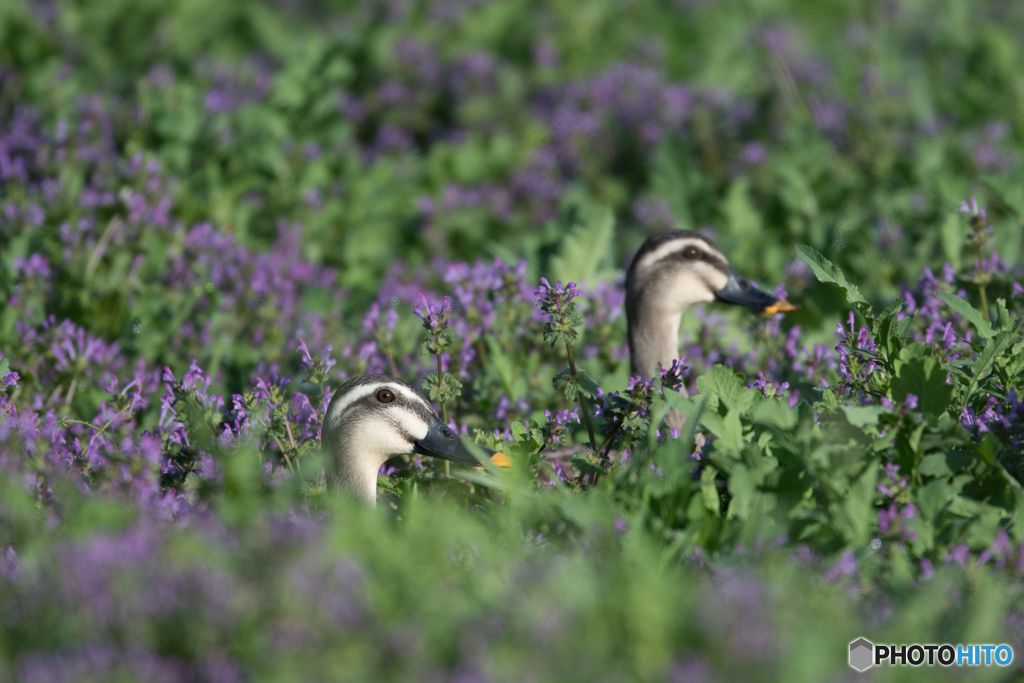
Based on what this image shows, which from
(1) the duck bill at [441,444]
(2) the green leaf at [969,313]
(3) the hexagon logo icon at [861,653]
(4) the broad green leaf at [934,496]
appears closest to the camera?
(3) the hexagon logo icon at [861,653]

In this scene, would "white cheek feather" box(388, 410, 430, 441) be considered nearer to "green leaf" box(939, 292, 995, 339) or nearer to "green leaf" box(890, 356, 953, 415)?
"green leaf" box(890, 356, 953, 415)

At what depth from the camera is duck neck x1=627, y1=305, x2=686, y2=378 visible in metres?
5.69

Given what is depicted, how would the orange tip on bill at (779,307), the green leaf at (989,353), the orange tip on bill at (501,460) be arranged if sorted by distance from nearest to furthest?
1. the green leaf at (989,353)
2. the orange tip on bill at (501,460)
3. the orange tip on bill at (779,307)

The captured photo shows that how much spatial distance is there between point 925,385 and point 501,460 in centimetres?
163

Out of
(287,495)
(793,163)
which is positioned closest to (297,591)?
(287,495)

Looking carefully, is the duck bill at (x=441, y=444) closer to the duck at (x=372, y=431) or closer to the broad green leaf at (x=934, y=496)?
the duck at (x=372, y=431)

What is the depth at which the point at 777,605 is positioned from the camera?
2.66 meters

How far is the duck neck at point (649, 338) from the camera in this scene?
569cm

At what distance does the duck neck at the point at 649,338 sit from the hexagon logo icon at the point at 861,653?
114 inches

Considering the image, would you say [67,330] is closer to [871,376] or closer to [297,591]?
[297,591]

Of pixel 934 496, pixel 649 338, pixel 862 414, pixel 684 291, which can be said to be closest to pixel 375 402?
pixel 649 338

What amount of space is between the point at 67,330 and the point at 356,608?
3.39m

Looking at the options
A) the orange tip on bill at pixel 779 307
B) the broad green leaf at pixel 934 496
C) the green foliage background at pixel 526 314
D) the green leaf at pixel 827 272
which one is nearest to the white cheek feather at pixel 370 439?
the green foliage background at pixel 526 314

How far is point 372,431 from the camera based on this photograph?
4.43 meters
